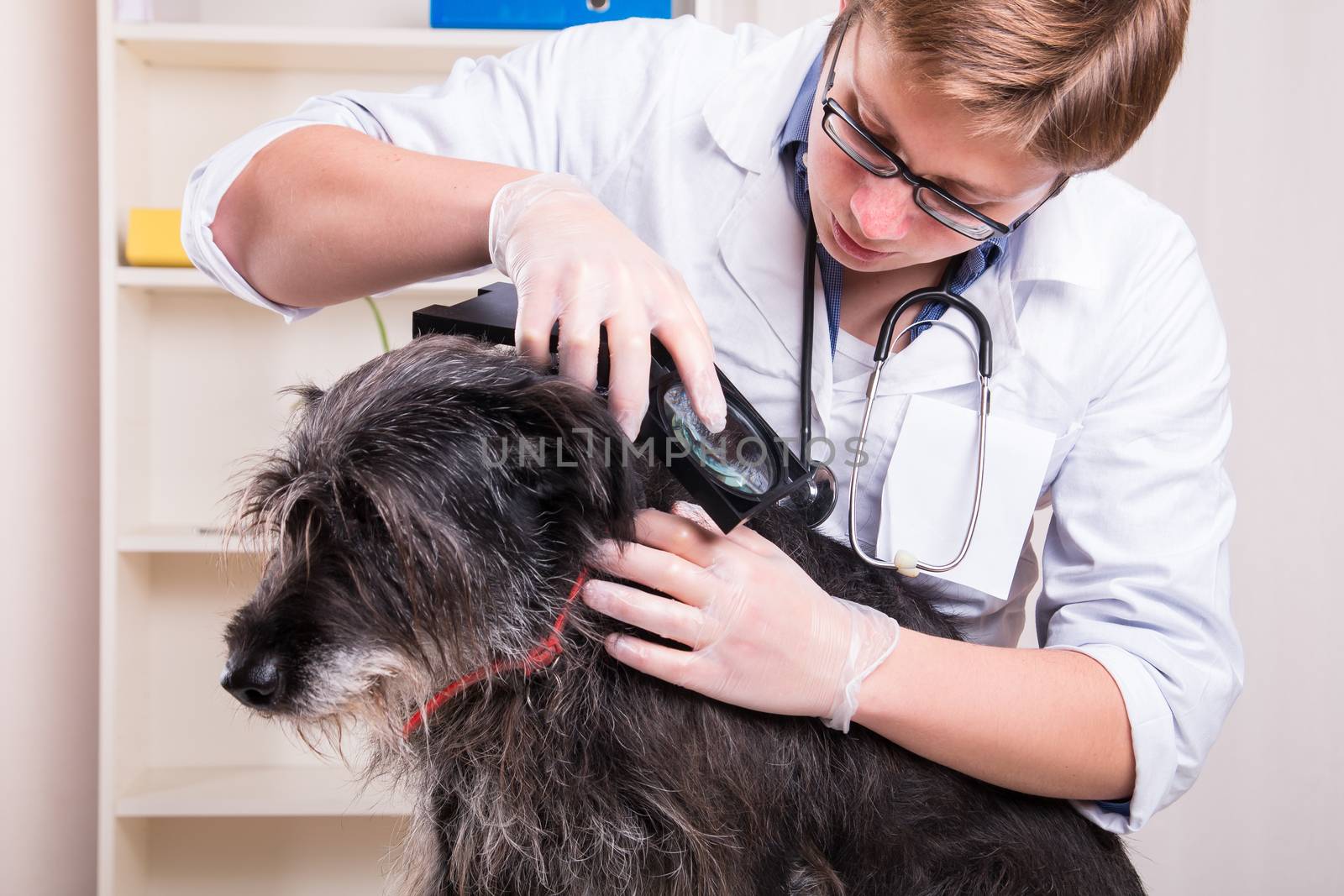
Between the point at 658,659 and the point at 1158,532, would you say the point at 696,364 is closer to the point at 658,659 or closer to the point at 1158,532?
the point at 658,659

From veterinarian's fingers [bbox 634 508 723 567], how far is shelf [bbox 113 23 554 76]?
1611mm

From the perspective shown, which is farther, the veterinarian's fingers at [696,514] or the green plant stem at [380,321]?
the green plant stem at [380,321]

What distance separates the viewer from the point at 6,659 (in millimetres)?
2268

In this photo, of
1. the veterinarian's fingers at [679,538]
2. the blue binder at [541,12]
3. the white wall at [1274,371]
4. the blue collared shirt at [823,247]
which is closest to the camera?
the veterinarian's fingers at [679,538]

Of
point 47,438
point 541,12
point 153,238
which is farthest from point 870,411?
point 47,438

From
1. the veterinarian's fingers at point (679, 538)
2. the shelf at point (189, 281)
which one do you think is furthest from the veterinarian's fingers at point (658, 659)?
the shelf at point (189, 281)

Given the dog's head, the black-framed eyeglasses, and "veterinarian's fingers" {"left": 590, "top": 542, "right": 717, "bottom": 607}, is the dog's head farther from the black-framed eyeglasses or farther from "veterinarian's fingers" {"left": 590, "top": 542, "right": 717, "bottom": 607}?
the black-framed eyeglasses

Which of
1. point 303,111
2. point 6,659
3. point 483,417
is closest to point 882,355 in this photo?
point 483,417

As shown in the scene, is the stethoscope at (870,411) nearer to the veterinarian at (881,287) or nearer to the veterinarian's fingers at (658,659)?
the veterinarian at (881,287)

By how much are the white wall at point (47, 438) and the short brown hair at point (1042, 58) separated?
7.25ft

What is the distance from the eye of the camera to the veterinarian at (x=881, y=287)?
100 centimetres

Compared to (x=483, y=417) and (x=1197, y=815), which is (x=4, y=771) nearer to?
(x=483, y=417)

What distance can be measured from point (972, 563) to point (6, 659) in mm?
2292

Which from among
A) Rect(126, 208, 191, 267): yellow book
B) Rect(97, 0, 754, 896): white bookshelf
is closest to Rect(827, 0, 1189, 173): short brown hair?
Rect(97, 0, 754, 896): white bookshelf
